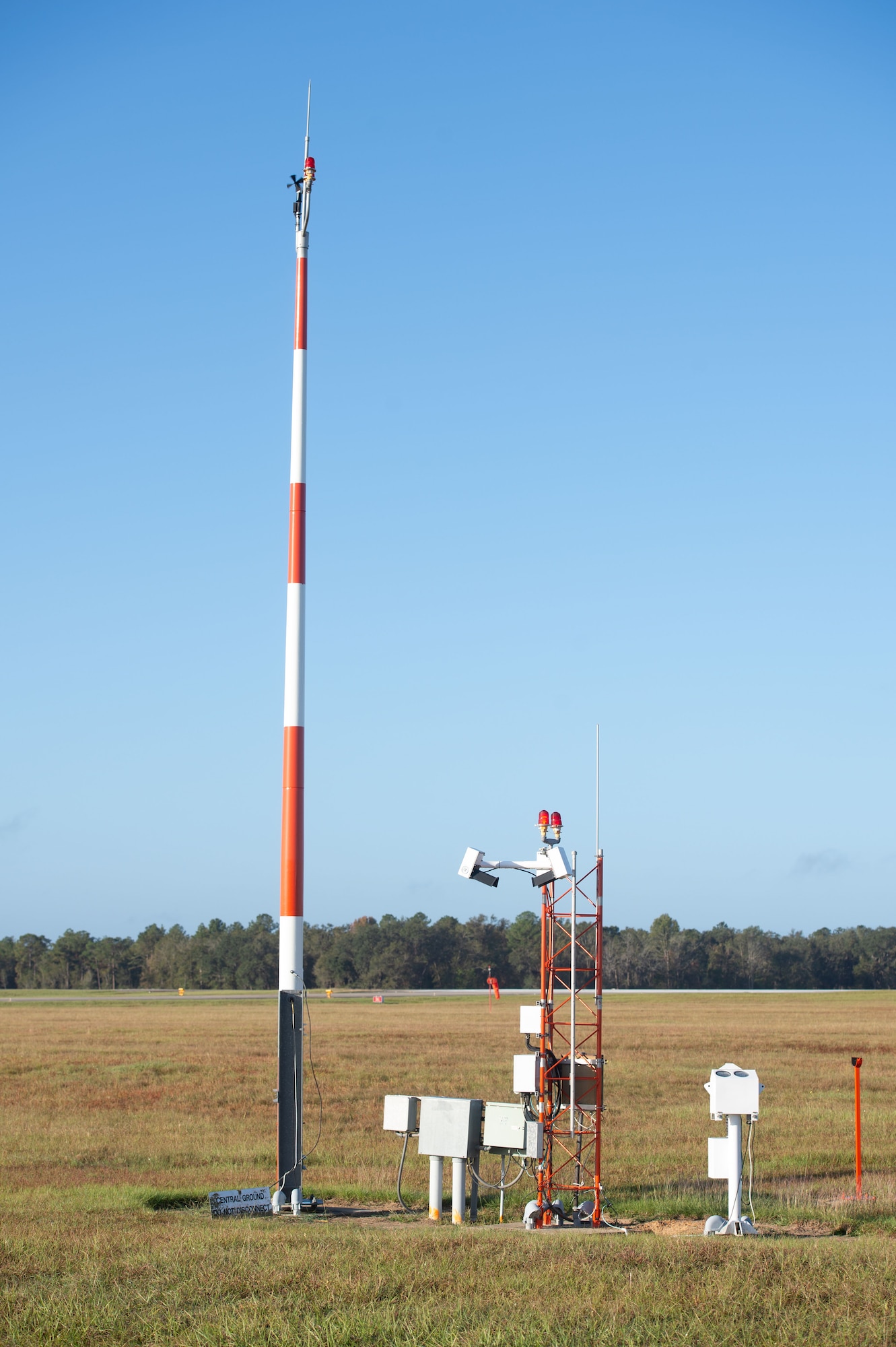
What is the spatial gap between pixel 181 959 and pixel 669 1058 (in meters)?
112

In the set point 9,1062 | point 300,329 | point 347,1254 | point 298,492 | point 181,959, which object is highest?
point 300,329

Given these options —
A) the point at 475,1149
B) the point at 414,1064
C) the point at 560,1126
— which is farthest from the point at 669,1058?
the point at 475,1149

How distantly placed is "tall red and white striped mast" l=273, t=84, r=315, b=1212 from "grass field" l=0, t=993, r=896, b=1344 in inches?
36.6

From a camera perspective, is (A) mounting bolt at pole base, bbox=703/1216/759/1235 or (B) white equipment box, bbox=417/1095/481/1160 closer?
(A) mounting bolt at pole base, bbox=703/1216/759/1235

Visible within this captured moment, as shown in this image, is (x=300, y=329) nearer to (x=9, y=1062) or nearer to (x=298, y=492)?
(x=298, y=492)

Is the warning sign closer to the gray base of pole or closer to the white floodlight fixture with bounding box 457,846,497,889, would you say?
the gray base of pole

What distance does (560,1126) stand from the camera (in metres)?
25.1

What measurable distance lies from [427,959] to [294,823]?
410 feet

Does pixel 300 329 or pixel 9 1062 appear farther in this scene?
pixel 9 1062

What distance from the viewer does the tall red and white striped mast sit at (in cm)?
1525

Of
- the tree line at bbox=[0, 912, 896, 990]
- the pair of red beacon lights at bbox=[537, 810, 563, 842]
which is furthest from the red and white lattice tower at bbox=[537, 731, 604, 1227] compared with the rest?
the tree line at bbox=[0, 912, 896, 990]

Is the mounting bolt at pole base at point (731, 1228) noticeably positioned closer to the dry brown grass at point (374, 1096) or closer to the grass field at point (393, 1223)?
the grass field at point (393, 1223)

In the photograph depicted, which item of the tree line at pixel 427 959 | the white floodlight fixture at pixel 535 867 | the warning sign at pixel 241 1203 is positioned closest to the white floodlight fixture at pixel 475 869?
the white floodlight fixture at pixel 535 867

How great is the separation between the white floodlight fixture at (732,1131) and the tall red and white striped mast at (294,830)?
4.84 meters
